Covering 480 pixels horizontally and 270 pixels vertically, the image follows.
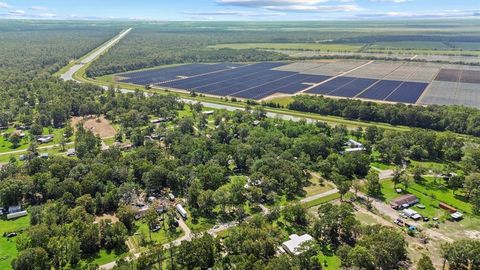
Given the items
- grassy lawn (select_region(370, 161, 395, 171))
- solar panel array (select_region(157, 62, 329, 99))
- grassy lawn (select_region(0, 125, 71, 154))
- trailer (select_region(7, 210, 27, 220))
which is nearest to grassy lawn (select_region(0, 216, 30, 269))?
trailer (select_region(7, 210, 27, 220))

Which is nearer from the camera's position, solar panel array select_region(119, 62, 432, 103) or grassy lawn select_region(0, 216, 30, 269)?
grassy lawn select_region(0, 216, 30, 269)

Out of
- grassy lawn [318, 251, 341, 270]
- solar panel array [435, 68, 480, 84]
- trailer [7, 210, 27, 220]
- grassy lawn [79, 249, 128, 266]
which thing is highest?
solar panel array [435, 68, 480, 84]

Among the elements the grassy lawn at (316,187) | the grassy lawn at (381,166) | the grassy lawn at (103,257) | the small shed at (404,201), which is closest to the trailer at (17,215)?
the grassy lawn at (103,257)

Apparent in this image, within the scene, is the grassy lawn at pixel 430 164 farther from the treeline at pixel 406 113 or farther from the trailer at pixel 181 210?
the trailer at pixel 181 210

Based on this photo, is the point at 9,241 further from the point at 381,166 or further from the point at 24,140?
the point at 381,166

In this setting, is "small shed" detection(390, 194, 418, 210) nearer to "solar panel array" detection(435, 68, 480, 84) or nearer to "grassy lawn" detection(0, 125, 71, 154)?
"grassy lawn" detection(0, 125, 71, 154)

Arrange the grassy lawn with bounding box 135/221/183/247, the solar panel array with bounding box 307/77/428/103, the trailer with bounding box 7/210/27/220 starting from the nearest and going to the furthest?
1. the grassy lawn with bounding box 135/221/183/247
2. the trailer with bounding box 7/210/27/220
3. the solar panel array with bounding box 307/77/428/103

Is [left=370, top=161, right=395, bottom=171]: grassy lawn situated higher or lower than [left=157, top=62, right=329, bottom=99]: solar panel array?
lower
